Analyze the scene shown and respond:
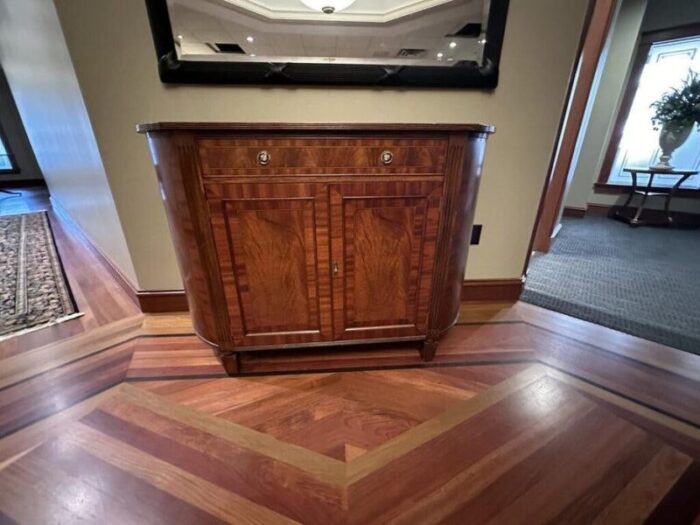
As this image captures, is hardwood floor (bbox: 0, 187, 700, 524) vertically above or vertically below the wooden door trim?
below

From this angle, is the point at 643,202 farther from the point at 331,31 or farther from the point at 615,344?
the point at 331,31

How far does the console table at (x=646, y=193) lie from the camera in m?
3.02

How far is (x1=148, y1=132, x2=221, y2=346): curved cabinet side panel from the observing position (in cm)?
87

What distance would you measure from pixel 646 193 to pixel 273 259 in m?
4.13

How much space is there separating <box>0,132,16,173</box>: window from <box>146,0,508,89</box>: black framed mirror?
6.09 meters

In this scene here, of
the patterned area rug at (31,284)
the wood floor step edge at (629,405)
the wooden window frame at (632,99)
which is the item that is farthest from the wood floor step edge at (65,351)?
the wooden window frame at (632,99)

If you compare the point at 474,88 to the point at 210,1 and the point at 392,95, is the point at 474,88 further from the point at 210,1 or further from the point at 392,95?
the point at 210,1

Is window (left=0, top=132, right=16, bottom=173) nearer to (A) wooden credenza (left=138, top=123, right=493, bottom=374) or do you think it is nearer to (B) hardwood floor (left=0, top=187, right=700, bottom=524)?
(B) hardwood floor (left=0, top=187, right=700, bottom=524)

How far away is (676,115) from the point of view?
2916 millimetres

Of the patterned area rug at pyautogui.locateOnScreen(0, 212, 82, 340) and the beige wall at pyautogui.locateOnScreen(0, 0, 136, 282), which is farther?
the patterned area rug at pyautogui.locateOnScreen(0, 212, 82, 340)

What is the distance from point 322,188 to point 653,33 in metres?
4.63

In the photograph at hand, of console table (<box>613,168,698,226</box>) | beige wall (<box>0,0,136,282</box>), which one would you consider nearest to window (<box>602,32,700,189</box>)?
console table (<box>613,168,698,226</box>)

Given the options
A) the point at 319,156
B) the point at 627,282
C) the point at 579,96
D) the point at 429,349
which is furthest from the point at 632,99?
the point at 319,156

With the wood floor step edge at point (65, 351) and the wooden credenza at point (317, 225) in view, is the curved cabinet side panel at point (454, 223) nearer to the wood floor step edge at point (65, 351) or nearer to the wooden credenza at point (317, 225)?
the wooden credenza at point (317, 225)
